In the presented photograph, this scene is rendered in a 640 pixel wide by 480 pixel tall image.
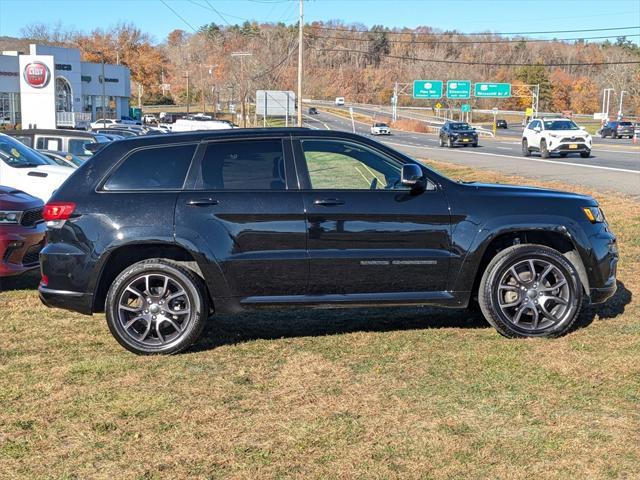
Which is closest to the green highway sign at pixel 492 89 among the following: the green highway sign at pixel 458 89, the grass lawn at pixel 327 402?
the green highway sign at pixel 458 89

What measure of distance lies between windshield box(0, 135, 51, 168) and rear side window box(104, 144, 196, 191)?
5531 mm

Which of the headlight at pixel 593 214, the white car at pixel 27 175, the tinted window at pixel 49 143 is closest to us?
the headlight at pixel 593 214

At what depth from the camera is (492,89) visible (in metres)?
95.5

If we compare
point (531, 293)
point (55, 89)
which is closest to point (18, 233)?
point (531, 293)

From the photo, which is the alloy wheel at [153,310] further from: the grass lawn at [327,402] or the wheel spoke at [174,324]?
the grass lawn at [327,402]

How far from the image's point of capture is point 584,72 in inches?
5763

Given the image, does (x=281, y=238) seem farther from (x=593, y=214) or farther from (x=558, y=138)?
(x=558, y=138)

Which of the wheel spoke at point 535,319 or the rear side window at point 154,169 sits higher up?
the rear side window at point 154,169

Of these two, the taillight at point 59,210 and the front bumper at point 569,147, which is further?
the front bumper at point 569,147

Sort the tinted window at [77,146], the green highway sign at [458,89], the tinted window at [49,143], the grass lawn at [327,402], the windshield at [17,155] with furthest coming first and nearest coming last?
the green highway sign at [458,89] < the tinted window at [77,146] < the tinted window at [49,143] < the windshield at [17,155] < the grass lawn at [327,402]

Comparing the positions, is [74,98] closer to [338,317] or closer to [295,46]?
[295,46]

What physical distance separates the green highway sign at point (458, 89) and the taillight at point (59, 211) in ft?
297

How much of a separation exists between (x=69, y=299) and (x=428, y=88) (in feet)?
301

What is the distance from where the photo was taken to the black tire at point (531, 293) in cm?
590
